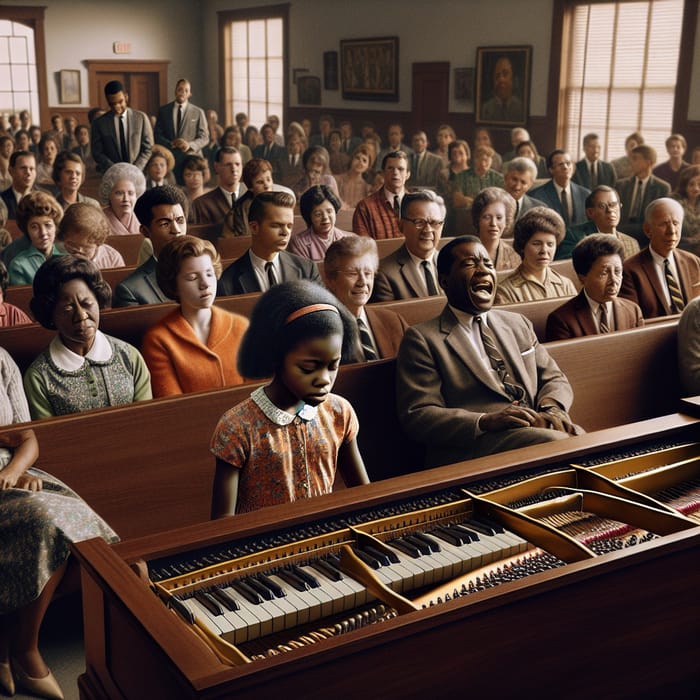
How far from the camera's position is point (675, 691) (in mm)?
2141

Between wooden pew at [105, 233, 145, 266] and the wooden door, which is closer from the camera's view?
wooden pew at [105, 233, 145, 266]

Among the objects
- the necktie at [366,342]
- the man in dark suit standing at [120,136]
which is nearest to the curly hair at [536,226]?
the necktie at [366,342]

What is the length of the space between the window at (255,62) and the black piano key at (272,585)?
18.7 m

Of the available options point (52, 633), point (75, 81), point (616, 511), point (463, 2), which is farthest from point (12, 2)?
point (616, 511)

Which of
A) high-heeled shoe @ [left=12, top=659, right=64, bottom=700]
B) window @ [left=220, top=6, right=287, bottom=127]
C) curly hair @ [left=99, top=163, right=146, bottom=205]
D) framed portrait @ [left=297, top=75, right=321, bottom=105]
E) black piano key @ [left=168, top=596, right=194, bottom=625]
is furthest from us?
window @ [left=220, top=6, right=287, bottom=127]

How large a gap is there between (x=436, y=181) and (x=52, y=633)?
10122mm

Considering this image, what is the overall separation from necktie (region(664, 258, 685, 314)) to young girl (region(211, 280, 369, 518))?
3.18 m

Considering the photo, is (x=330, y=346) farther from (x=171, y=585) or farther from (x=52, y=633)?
(x=52, y=633)

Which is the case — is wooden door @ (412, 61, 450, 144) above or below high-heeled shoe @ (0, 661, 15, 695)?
above

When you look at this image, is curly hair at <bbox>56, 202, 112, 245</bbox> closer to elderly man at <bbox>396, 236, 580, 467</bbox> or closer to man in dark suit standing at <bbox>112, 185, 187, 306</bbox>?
man in dark suit standing at <bbox>112, 185, 187, 306</bbox>

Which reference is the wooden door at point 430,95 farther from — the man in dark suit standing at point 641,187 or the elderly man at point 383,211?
the elderly man at point 383,211

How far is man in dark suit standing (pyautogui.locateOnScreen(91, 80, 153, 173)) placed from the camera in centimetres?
895

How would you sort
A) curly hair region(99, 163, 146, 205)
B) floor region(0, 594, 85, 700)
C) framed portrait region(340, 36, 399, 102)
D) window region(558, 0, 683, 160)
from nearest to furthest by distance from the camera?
floor region(0, 594, 85, 700)
curly hair region(99, 163, 146, 205)
window region(558, 0, 683, 160)
framed portrait region(340, 36, 399, 102)

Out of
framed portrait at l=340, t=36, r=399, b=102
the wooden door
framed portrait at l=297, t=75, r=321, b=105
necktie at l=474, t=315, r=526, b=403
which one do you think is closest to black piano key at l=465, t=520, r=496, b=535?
necktie at l=474, t=315, r=526, b=403
